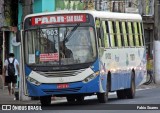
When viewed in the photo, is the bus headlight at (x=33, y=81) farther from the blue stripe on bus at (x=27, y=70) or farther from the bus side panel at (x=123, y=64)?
the bus side panel at (x=123, y=64)

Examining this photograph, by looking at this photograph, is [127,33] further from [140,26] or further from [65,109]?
[65,109]

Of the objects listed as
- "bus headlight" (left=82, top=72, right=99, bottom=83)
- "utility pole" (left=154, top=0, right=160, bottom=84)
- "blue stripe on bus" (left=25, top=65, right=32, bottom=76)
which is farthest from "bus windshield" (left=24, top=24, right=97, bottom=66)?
"utility pole" (left=154, top=0, right=160, bottom=84)

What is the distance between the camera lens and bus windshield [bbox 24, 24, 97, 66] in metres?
24.5

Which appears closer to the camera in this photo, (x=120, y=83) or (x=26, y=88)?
(x=26, y=88)

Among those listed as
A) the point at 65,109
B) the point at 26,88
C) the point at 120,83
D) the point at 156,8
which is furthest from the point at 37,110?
the point at 156,8

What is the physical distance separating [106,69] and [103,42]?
0.98 meters

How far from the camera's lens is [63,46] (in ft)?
80.8

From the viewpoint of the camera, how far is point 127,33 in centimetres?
2866

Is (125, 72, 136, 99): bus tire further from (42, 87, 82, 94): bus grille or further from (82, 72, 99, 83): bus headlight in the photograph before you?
(42, 87, 82, 94): bus grille

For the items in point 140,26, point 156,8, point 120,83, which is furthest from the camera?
point 156,8

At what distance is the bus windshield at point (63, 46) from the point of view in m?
24.5

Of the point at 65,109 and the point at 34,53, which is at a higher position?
the point at 34,53

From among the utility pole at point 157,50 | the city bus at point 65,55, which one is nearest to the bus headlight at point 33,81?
the city bus at point 65,55

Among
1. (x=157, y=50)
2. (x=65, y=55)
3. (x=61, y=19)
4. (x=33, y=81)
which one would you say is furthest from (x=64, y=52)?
(x=157, y=50)
